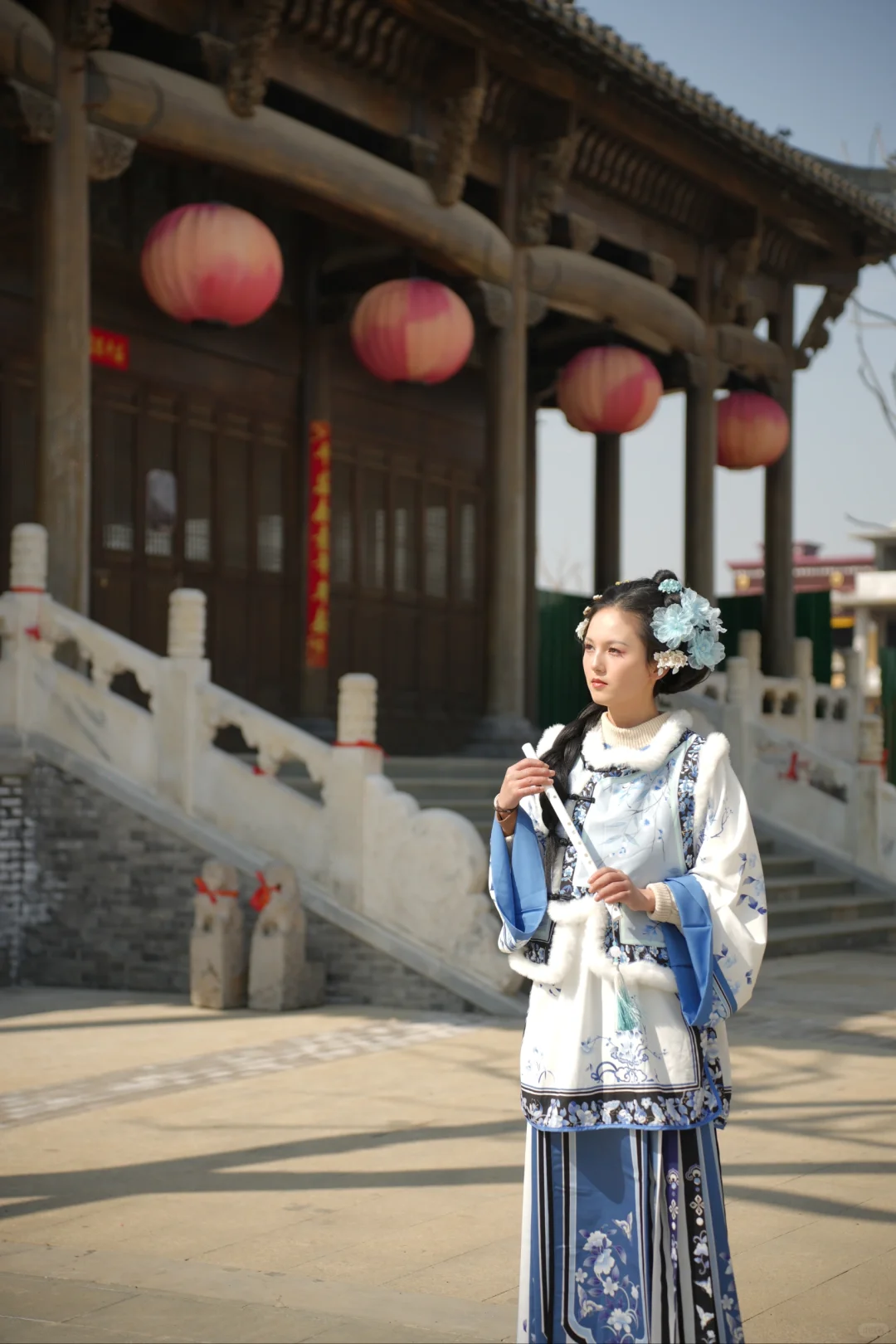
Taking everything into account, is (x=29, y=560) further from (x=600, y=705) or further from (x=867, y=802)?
(x=867, y=802)

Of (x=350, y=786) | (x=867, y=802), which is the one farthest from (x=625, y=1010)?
(x=867, y=802)

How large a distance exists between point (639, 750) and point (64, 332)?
6.40m

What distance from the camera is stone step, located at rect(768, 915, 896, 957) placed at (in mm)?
10125

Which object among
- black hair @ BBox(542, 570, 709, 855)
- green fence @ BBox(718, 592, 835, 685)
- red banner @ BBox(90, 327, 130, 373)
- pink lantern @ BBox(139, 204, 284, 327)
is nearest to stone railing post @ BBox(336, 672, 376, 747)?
pink lantern @ BBox(139, 204, 284, 327)

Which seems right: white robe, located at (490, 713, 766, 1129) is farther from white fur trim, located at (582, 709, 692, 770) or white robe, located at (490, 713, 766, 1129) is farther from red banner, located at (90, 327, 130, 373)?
red banner, located at (90, 327, 130, 373)

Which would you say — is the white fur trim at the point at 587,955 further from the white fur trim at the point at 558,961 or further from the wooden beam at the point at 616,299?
the wooden beam at the point at 616,299

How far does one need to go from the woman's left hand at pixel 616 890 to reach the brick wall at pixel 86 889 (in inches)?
209

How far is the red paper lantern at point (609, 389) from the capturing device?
12172 mm

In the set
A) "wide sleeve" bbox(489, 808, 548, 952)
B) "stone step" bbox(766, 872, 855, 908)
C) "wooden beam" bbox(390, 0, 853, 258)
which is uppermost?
"wooden beam" bbox(390, 0, 853, 258)

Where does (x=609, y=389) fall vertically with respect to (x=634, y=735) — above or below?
above

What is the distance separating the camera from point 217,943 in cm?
770

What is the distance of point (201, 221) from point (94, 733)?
288 centimetres

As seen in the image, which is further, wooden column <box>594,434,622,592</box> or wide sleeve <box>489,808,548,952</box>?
wooden column <box>594,434,622,592</box>

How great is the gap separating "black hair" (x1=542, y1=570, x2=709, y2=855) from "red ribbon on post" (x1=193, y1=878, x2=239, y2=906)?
184 inches
